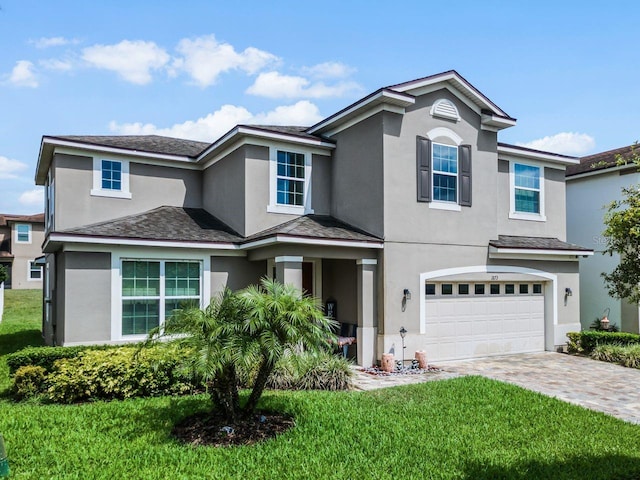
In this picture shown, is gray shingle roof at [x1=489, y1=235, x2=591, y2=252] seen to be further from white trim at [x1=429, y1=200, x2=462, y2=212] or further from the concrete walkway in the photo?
the concrete walkway

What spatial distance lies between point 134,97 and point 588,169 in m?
17.2

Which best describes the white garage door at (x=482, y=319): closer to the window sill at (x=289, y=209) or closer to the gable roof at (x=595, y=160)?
the window sill at (x=289, y=209)

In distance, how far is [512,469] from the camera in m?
6.22

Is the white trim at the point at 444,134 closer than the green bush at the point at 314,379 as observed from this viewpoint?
No

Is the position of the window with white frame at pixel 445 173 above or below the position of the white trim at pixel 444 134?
below

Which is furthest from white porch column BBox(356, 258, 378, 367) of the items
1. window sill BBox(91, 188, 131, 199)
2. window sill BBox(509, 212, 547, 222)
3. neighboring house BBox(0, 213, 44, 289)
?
neighboring house BBox(0, 213, 44, 289)

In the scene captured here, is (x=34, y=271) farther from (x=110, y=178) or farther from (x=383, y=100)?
(x=383, y=100)

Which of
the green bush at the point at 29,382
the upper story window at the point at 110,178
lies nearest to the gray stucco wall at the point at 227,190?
the upper story window at the point at 110,178

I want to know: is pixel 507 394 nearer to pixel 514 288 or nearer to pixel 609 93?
pixel 514 288

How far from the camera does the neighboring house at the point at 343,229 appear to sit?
12523 millimetres

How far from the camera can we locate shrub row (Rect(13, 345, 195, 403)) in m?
9.06

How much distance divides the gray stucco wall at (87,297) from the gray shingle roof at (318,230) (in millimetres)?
3846

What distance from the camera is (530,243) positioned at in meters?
15.7

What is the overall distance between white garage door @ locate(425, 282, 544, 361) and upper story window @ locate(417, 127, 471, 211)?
2509 millimetres
